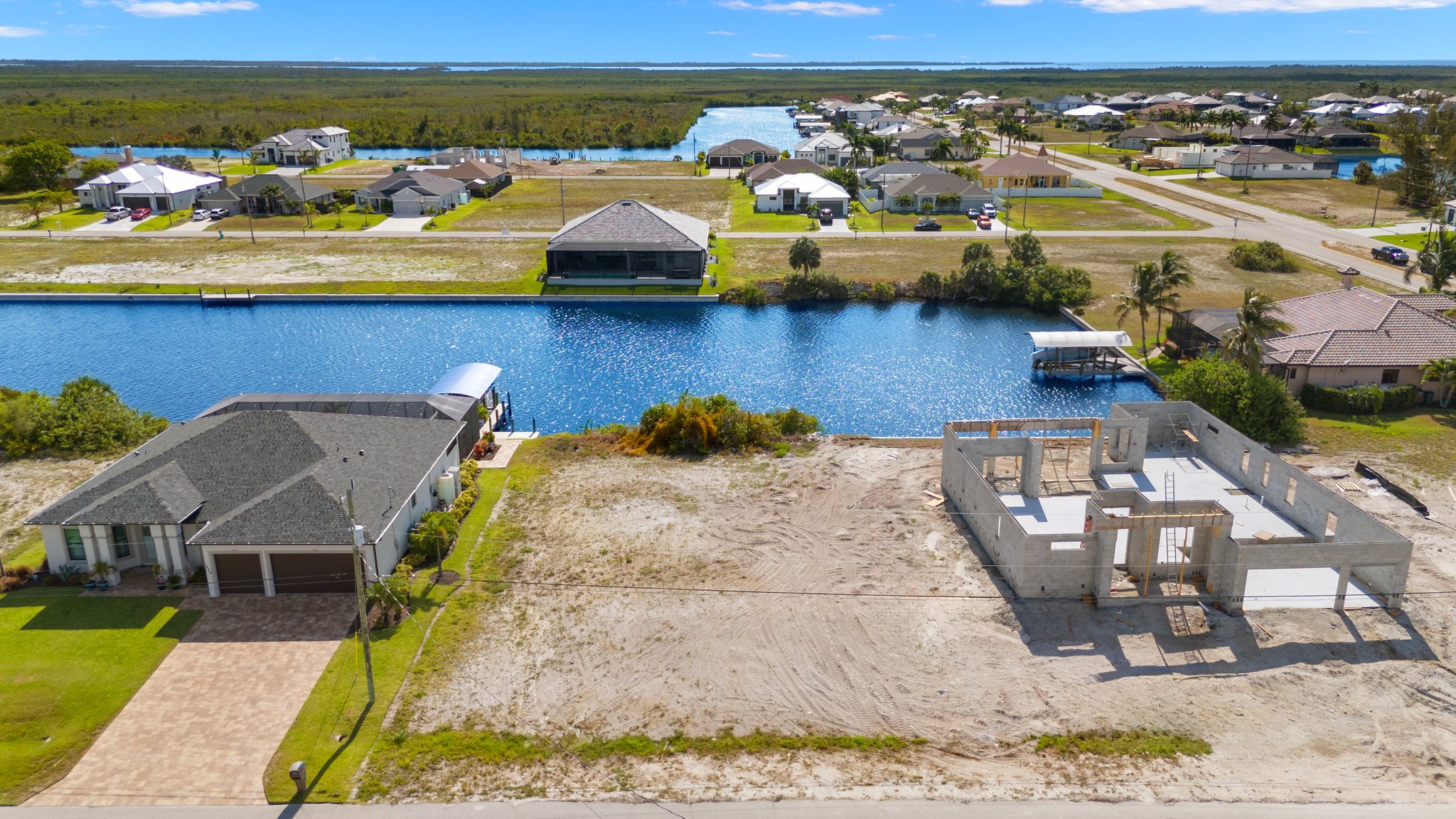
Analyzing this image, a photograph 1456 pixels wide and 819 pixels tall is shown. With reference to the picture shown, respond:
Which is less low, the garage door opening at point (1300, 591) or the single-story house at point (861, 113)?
the single-story house at point (861, 113)

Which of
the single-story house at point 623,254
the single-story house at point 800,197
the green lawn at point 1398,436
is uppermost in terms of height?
the single-story house at point 800,197

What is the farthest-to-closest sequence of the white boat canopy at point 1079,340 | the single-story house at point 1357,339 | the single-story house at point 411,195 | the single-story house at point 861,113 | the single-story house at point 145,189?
the single-story house at point 861,113 < the single-story house at point 411,195 < the single-story house at point 145,189 < the white boat canopy at point 1079,340 < the single-story house at point 1357,339

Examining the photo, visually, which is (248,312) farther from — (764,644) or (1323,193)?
(1323,193)

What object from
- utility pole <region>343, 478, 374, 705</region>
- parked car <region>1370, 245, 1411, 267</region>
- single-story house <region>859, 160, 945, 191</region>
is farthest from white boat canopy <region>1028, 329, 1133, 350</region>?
single-story house <region>859, 160, 945, 191</region>

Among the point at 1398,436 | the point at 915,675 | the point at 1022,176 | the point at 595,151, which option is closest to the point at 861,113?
the point at 595,151

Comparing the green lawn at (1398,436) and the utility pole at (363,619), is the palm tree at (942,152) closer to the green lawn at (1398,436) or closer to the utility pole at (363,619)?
the green lawn at (1398,436)

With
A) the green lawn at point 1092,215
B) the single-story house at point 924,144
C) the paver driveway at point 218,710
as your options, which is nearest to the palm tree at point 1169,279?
the green lawn at point 1092,215

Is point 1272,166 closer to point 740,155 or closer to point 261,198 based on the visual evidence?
point 740,155
